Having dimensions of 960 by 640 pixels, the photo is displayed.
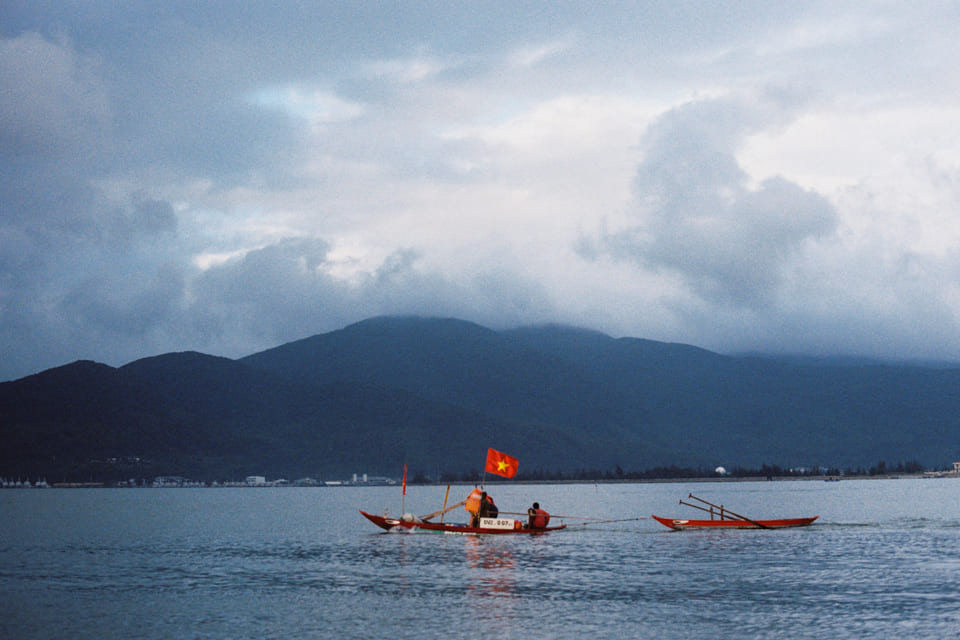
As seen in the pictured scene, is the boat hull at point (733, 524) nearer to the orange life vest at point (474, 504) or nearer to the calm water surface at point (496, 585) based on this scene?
the calm water surface at point (496, 585)

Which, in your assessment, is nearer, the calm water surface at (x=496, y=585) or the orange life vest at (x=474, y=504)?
the calm water surface at (x=496, y=585)

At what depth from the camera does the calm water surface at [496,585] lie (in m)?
53.5

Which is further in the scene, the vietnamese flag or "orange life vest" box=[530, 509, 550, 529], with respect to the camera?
"orange life vest" box=[530, 509, 550, 529]

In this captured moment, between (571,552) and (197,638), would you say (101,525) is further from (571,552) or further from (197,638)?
(197,638)

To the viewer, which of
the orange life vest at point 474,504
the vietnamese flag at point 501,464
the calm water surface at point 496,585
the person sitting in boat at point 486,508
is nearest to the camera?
the calm water surface at point 496,585

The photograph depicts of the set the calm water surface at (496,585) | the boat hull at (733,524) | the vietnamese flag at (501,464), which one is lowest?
the calm water surface at (496,585)

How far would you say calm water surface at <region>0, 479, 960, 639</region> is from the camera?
53469 mm

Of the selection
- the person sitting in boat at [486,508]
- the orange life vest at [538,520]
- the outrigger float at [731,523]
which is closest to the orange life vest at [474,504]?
the person sitting in boat at [486,508]

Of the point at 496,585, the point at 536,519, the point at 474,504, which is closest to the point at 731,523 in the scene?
the point at 536,519

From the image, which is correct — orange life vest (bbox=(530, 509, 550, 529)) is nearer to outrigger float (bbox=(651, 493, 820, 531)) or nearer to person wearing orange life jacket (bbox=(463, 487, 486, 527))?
person wearing orange life jacket (bbox=(463, 487, 486, 527))

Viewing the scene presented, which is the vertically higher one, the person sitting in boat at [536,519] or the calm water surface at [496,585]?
the person sitting in boat at [536,519]

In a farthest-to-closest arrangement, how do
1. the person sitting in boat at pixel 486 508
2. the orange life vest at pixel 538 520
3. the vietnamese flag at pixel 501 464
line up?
the orange life vest at pixel 538 520 → the person sitting in boat at pixel 486 508 → the vietnamese flag at pixel 501 464

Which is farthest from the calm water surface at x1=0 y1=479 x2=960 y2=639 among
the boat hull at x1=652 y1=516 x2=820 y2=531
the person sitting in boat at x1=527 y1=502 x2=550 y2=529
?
the person sitting in boat at x1=527 y1=502 x2=550 y2=529

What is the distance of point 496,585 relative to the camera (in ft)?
225
